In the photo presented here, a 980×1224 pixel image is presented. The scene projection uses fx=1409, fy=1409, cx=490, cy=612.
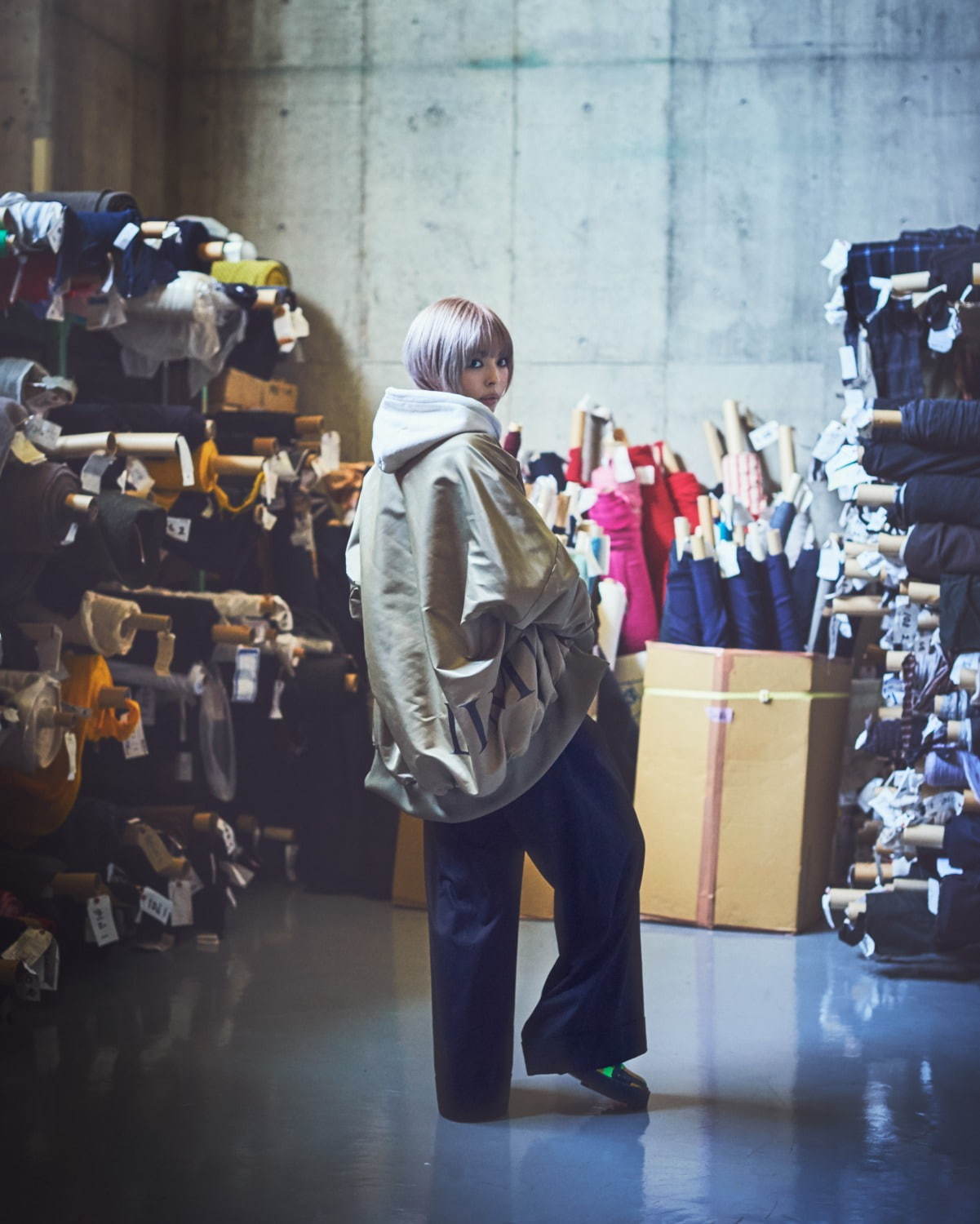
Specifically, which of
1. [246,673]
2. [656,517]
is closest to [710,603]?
[656,517]

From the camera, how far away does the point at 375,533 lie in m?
2.54

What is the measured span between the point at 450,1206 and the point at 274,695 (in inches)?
104

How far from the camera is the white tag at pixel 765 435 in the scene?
5230 mm

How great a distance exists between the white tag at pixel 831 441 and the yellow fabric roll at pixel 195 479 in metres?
1.88

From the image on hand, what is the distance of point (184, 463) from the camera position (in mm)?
3855

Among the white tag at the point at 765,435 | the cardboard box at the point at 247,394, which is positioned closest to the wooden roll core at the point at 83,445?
the cardboard box at the point at 247,394

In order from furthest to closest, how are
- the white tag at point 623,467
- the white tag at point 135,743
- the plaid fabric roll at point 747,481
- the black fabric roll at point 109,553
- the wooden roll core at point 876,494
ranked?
1. the plaid fabric roll at point 747,481
2. the white tag at point 623,467
3. the wooden roll core at point 876,494
4. the white tag at point 135,743
5. the black fabric roll at point 109,553

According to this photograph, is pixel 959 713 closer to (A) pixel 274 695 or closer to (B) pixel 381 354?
(A) pixel 274 695

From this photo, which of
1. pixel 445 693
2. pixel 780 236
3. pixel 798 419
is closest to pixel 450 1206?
pixel 445 693

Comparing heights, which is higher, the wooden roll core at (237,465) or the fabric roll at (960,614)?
the wooden roll core at (237,465)

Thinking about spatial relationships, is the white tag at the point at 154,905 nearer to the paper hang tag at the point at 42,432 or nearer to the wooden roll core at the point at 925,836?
the paper hang tag at the point at 42,432

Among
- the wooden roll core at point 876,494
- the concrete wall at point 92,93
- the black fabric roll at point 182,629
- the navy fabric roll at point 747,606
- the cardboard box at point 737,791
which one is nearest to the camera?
the wooden roll core at point 876,494

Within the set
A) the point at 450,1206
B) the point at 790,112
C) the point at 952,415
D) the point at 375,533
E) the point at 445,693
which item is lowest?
the point at 450,1206

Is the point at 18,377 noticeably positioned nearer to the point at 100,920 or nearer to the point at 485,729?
the point at 100,920
